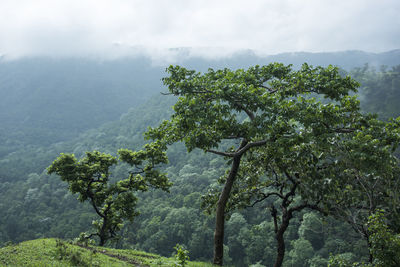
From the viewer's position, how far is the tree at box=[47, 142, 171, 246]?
49.4ft

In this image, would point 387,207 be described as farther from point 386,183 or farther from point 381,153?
point 381,153

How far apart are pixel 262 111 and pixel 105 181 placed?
10.8 metres

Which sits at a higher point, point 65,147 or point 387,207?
point 387,207

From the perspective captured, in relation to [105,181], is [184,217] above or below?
below

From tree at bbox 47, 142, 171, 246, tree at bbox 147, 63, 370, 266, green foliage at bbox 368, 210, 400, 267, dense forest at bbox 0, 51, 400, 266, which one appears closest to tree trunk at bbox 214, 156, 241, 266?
tree at bbox 147, 63, 370, 266

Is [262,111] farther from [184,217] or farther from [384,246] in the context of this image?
[184,217]

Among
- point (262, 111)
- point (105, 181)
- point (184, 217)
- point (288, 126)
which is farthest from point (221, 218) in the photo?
point (184, 217)

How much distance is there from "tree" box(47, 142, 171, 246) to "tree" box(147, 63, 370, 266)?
230 inches

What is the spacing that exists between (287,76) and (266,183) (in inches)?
168

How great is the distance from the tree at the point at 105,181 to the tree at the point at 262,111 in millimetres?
5845

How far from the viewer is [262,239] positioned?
5272 centimetres

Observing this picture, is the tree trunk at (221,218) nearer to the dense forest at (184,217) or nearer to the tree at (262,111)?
the tree at (262,111)

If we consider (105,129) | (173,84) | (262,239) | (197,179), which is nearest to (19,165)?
(105,129)

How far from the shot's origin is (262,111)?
861cm
